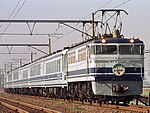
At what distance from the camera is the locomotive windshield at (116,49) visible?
2027 cm

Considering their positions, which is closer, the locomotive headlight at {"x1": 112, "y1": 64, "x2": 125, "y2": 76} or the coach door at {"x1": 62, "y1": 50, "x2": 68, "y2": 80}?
the locomotive headlight at {"x1": 112, "y1": 64, "x2": 125, "y2": 76}

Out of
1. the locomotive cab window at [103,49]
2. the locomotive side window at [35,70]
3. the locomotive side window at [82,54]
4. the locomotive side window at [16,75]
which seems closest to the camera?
the locomotive cab window at [103,49]

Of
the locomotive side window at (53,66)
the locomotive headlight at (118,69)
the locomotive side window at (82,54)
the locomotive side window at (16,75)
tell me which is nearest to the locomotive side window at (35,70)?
the locomotive side window at (53,66)

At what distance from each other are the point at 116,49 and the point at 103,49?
635 mm

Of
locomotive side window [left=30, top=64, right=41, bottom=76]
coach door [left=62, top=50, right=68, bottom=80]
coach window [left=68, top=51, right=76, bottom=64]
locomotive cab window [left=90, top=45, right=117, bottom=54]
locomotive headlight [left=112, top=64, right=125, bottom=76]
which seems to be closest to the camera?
locomotive headlight [left=112, top=64, right=125, bottom=76]

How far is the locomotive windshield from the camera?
66.5ft

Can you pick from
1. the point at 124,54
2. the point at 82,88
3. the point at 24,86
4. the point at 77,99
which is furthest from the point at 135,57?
the point at 24,86

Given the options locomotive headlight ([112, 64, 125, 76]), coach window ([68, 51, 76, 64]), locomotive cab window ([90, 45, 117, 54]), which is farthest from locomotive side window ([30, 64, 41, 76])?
locomotive headlight ([112, 64, 125, 76])

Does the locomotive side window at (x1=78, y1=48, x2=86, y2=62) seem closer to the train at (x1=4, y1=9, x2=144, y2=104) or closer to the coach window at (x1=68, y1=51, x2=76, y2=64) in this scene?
the train at (x1=4, y1=9, x2=144, y2=104)

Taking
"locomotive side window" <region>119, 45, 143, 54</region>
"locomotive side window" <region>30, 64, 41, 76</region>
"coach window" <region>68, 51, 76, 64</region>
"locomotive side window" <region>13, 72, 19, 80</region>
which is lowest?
"locomotive side window" <region>13, 72, 19, 80</region>

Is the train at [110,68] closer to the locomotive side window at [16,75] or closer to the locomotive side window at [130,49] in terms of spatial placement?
the locomotive side window at [130,49]

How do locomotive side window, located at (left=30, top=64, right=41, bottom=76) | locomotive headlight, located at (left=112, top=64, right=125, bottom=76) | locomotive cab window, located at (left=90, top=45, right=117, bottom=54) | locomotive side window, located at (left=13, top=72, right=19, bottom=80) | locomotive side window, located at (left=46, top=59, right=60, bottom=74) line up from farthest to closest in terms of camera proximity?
1. locomotive side window, located at (left=13, top=72, right=19, bottom=80)
2. locomotive side window, located at (left=30, top=64, right=41, bottom=76)
3. locomotive side window, located at (left=46, top=59, right=60, bottom=74)
4. locomotive cab window, located at (left=90, top=45, right=117, bottom=54)
5. locomotive headlight, located at (left=112, top=64, right=125, bottom=76)

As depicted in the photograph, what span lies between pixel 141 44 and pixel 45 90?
54.9ft

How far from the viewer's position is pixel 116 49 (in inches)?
802
